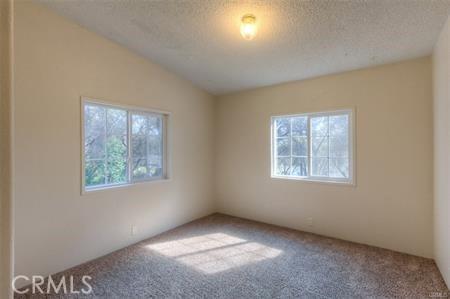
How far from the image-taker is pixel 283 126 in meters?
3.96

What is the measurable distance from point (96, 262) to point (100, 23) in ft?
8.92

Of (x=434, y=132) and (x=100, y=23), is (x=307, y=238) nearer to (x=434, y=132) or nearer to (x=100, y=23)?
(x=434, y=132)

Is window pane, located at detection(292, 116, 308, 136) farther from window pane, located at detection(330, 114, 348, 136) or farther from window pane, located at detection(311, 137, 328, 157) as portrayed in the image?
window pane, located at detection(330, 114, 348, 136)

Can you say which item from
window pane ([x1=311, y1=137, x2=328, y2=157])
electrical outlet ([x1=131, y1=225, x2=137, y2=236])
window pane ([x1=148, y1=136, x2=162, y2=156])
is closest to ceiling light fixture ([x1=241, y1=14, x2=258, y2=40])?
window pane ([x1=311, y1=137, x2=328, y2=157])

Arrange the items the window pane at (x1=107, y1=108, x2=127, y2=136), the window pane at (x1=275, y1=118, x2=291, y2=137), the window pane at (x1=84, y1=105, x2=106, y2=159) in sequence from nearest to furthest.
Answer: the window pane at (x1=84, y1=105, x2=106, y2=159)
the window pane at (x1=107, y1=108, x2=127, y2=136)
the window pane at (x1=275, y1=118, x2=291, y2=137)

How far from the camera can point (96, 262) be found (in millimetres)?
2746

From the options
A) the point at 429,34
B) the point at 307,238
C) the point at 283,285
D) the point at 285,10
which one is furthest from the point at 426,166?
the point at 285,10

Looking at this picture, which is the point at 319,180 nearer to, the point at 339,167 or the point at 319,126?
the point at 339,167

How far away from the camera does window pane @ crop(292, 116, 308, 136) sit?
3705 millimetres

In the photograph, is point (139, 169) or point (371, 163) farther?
point (139, 169)

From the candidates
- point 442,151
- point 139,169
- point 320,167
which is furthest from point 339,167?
point 139,169

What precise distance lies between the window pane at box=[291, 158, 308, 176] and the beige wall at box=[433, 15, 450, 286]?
5.04 feet

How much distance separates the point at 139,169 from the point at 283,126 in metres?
2.39

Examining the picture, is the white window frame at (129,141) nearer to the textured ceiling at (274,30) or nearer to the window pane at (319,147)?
the textured ceiling at (274,30)
